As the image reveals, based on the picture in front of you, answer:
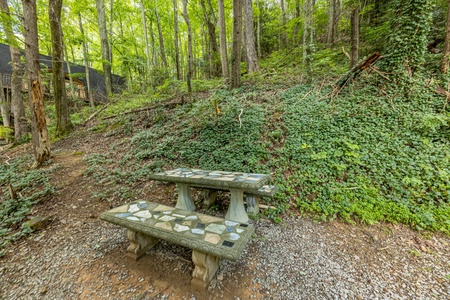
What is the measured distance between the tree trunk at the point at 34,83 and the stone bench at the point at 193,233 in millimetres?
4702

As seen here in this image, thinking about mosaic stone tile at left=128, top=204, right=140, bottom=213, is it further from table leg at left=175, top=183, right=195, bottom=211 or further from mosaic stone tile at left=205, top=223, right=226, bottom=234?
mosaic stone tile at left=205, top=223, right=226, bottom=234

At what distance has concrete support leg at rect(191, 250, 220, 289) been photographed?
6.48 ft

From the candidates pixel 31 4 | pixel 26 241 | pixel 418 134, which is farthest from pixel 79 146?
pixel 418 134

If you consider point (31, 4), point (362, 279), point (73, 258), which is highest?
point (31, 4)

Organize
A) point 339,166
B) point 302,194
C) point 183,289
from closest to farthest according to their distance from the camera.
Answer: point 183,289 → point 302,194 → point 339,166

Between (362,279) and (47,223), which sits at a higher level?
(47,223)

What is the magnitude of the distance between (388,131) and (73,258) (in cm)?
598

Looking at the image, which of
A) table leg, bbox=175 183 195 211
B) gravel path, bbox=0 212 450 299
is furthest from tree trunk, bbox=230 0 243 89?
gravel path, bbox=0 212 450 299

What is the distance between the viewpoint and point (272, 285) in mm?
2021

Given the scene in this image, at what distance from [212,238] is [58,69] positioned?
348 inches

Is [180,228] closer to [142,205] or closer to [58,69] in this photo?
[142,205]

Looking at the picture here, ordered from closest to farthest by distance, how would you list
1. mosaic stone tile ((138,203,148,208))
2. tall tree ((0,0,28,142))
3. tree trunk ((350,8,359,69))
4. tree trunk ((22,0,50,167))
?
1. mosaic stone tile ((138,203,148,208))
2. tree trunk ((22,0,50,167))
3. tree trunk ((350,8,359,69))
4. tall tree ((0,0,28,142))

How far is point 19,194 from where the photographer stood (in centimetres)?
381

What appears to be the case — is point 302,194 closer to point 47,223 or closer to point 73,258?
point 73,258
